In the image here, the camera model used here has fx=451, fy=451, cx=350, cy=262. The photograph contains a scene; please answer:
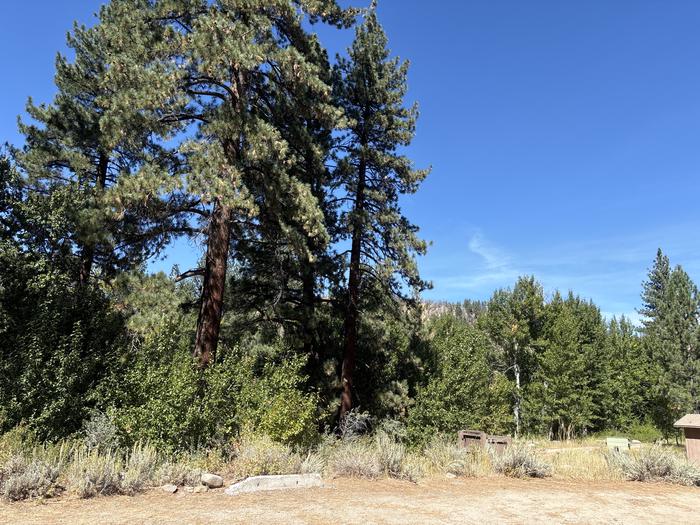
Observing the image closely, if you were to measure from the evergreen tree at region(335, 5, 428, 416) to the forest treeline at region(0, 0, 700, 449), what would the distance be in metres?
0.07

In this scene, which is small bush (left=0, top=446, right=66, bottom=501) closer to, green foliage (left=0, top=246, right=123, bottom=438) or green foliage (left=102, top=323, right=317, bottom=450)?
green foliage (left=102, top=323, right=317, bottom=450)

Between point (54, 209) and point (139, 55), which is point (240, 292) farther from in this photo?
point (139, 55)

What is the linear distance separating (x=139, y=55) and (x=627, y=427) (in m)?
47.4

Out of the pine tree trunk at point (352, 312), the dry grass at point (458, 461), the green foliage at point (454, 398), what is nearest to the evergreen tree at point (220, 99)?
the pine tree trunk at point (352, 312)

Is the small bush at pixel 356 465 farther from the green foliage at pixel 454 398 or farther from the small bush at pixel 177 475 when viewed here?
the green foliage at pixel 454 398

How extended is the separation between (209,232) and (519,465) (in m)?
8.29

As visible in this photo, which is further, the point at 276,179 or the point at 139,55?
the point at 276,179

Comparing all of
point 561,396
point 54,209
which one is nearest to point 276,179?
point 54,209

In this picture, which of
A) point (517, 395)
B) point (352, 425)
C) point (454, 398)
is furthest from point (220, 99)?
point (517, 395)

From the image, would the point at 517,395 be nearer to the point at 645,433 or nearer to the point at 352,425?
the point at 645,433

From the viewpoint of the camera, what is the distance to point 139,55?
9773 mm

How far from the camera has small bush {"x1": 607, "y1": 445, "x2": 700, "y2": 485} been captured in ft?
27.9

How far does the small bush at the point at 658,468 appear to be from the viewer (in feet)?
27.9

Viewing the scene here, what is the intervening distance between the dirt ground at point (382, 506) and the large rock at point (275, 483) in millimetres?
203
